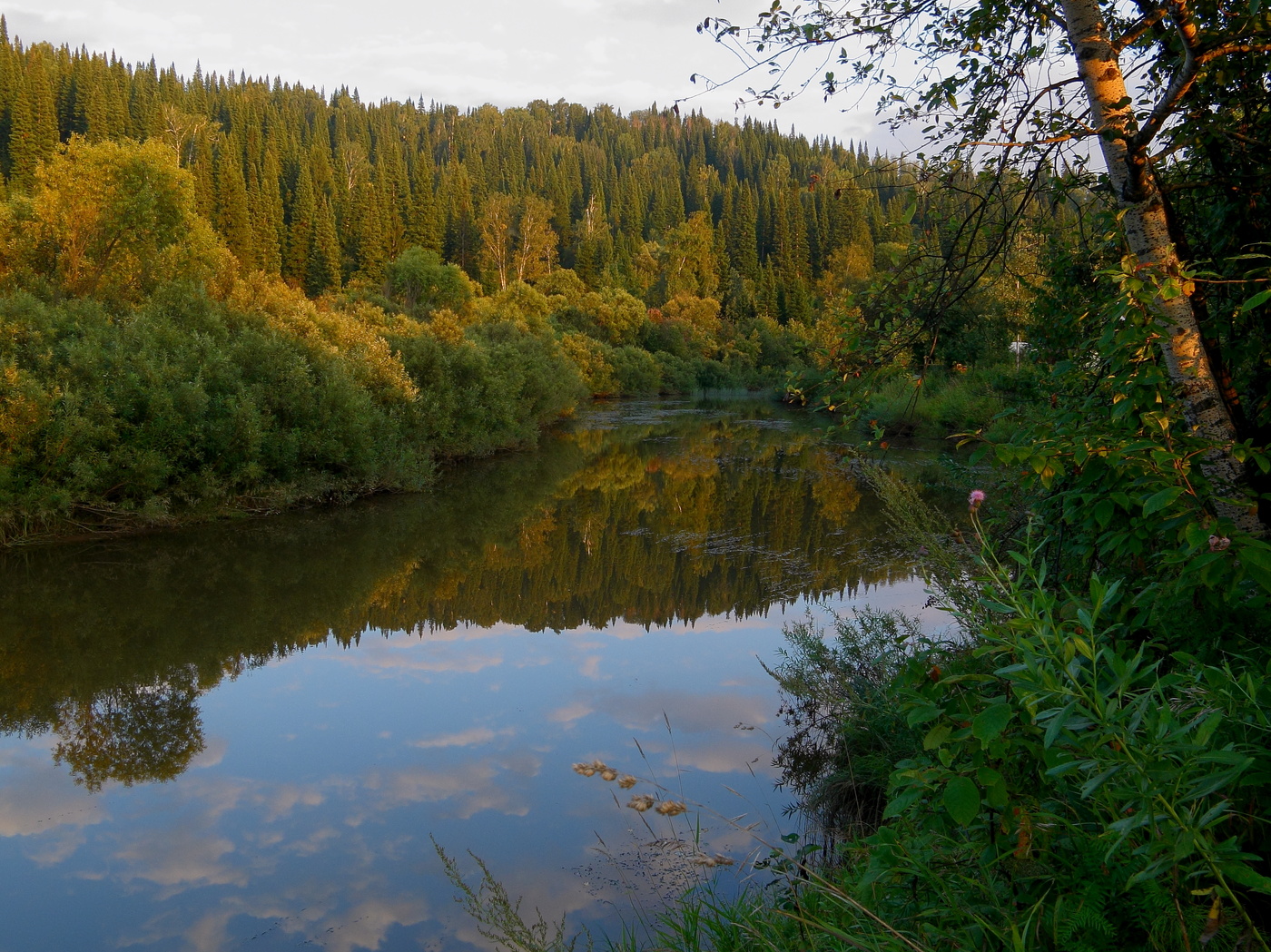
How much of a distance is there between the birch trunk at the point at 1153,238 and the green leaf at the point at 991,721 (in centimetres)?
119

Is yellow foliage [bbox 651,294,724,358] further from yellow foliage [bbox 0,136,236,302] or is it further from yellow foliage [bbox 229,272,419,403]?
yellow foliage [bbox 229,272,419,403]

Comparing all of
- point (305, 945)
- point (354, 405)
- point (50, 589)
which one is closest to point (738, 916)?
point (305, 945)

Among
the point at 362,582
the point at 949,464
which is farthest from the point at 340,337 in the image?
the point at 949,464

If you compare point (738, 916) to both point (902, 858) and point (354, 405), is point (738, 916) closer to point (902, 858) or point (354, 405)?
point (902, 858)

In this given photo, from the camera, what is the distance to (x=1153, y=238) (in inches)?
118

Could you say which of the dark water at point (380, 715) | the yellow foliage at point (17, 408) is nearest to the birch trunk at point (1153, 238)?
the dark water at point (380, 715)

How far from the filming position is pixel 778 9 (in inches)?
156

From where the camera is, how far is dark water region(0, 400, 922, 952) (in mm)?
4879

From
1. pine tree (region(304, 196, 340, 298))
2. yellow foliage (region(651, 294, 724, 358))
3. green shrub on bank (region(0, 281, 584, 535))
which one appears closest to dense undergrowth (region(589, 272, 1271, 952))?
green shrub on bank (region(0, 281, 584, 535))

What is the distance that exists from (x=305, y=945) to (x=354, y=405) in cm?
1293

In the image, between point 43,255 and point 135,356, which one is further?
point 43,255

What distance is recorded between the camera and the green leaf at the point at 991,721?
1.87 m

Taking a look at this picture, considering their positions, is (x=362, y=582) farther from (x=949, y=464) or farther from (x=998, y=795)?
(x=998, y=795)

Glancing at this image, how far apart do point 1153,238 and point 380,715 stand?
668 cm
